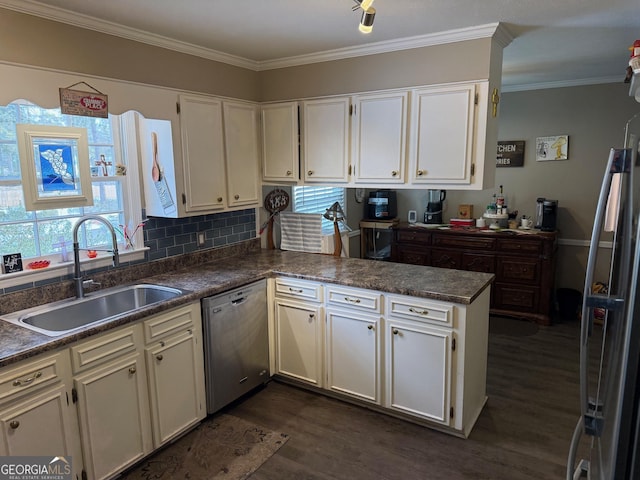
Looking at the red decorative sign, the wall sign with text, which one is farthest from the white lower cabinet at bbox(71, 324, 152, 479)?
the wall sign with text

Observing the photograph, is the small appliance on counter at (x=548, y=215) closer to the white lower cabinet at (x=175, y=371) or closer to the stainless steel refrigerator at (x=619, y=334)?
the stainless steel refrigerator at (x=619, y=334)

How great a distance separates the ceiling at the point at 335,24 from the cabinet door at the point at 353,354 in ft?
5.97

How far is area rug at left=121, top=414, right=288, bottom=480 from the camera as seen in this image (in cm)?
238

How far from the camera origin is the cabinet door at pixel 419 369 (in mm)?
2611

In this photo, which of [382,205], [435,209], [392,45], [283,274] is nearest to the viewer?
[392,45]

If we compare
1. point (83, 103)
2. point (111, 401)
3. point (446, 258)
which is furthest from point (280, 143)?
point (446, 258)

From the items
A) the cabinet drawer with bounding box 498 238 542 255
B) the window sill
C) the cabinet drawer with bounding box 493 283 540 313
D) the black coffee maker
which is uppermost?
the black coffee maker

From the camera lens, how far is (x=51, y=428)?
1.98m

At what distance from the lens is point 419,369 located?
8.87ft

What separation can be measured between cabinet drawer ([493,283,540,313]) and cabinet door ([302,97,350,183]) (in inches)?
93.7

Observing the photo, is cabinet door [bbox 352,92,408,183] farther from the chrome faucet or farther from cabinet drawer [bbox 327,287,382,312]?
the chrome faucet

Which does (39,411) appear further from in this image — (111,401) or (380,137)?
(380,137)

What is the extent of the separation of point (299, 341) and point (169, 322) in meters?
1.02

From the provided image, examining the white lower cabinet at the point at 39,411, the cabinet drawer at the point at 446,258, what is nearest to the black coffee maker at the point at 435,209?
the cabinet drawer at the point at 446,258
